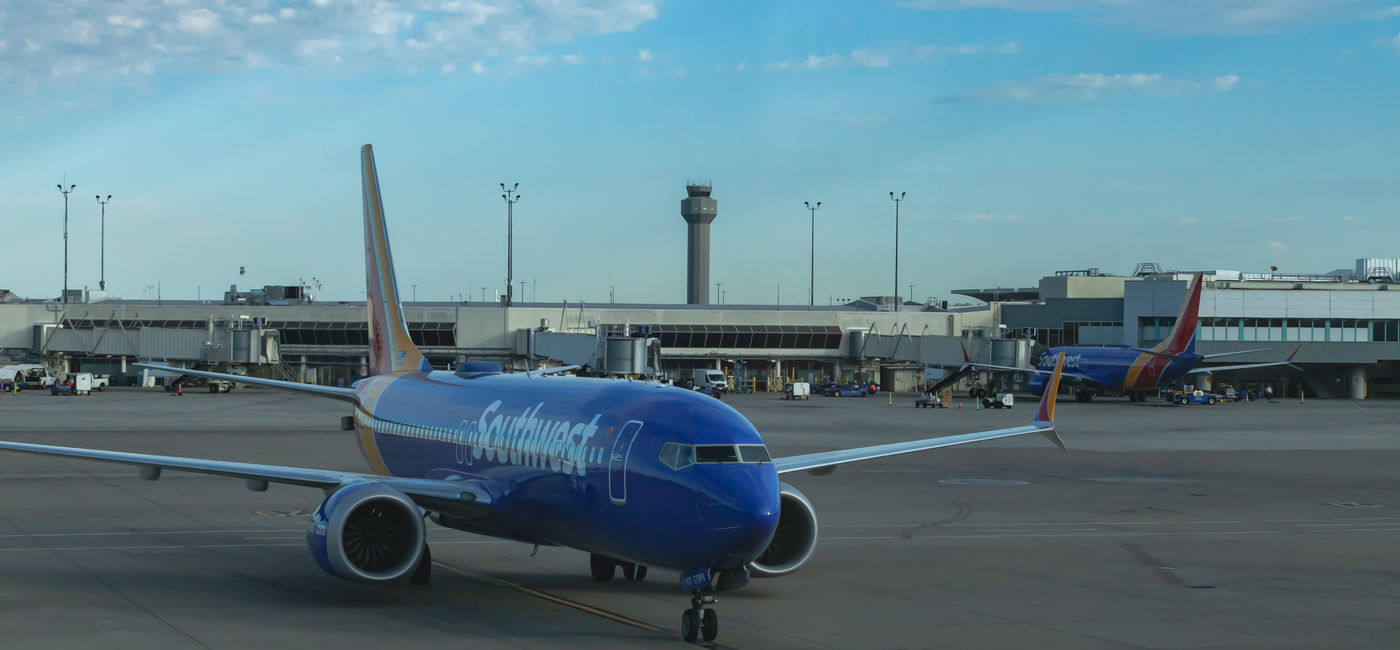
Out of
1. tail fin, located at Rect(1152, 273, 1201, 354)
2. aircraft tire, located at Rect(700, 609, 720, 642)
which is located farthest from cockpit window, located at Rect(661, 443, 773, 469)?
tail fin, located at Rect(1152, 273, 1201, 354)

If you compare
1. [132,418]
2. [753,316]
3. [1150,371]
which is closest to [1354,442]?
[1150,371]

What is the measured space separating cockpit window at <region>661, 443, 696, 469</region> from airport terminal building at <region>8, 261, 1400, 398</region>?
80.8 metres

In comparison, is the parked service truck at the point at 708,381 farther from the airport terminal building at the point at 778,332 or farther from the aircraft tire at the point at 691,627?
the aircraft tire at the point at 691,627

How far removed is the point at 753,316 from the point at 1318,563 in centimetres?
11465

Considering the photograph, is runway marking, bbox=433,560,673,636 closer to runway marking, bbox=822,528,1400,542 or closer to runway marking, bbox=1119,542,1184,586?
runway marking, bbox=822,528,1400,542

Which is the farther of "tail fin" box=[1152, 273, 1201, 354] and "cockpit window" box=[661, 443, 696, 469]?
"tail fin" box=[1152, 273, 1201, 354]

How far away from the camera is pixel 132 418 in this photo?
78.0 m

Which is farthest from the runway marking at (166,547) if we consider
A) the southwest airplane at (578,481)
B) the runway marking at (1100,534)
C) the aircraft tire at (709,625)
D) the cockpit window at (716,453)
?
the cockpit window at (716,453)

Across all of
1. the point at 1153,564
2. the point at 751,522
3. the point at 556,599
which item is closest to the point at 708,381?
the point at 1153,564

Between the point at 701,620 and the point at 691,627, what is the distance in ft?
0.60

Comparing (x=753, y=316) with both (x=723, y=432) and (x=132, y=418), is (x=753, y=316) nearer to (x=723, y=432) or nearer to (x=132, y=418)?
(x=132, y=418)

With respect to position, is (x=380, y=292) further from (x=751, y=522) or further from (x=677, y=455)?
(x=751, y=522)

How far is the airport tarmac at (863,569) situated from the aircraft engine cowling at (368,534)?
2.37 feet

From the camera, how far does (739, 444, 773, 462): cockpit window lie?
2027cm
